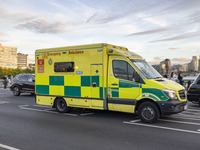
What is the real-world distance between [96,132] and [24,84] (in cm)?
1177

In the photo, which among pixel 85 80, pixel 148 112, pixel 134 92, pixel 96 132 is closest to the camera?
pixel 96 132

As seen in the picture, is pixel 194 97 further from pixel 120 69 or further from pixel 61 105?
pixel 61 105

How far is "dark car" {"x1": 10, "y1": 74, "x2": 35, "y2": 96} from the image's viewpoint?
53.4ft

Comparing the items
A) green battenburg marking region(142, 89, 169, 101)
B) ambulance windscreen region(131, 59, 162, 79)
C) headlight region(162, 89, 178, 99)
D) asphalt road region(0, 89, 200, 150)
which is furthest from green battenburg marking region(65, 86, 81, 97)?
headlight region(162, 89, 178, 99)

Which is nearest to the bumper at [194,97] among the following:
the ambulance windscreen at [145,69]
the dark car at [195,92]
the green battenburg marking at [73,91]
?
the dark car at [195,92]

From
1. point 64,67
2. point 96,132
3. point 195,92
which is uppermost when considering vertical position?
point 64,67

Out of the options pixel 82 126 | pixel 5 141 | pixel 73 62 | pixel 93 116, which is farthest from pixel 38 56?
pixel 5 141

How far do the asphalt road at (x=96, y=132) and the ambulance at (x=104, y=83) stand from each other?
516 mm

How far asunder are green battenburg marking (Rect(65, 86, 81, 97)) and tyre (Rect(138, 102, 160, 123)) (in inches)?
99.5

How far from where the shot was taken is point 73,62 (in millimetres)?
8742

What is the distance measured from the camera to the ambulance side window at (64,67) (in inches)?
347

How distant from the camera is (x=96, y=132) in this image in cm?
625

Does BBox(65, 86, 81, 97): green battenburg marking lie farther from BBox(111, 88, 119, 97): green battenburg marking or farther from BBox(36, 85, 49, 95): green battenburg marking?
BBox(111, 88, 119, 97): green battenburg marking

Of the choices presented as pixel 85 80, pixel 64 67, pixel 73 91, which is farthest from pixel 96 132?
pixel 64 67
